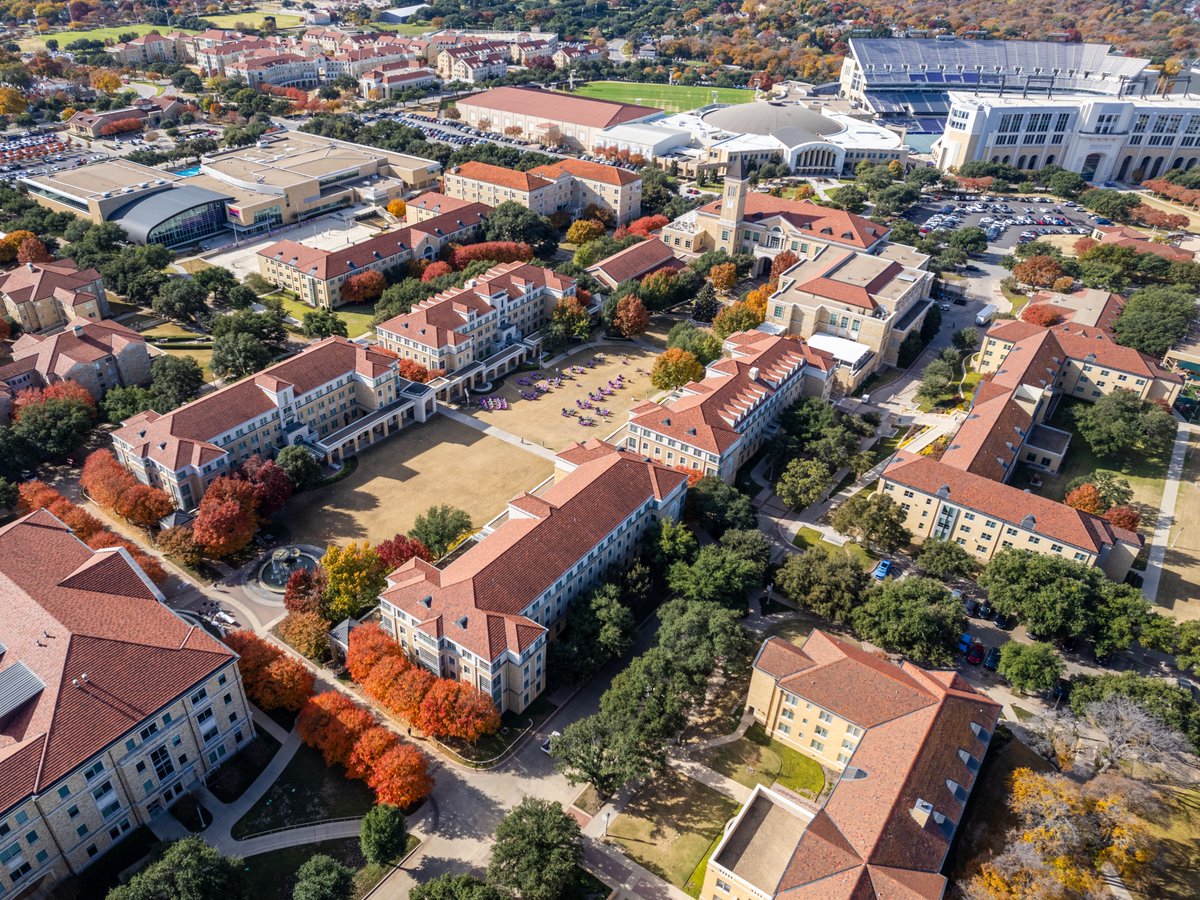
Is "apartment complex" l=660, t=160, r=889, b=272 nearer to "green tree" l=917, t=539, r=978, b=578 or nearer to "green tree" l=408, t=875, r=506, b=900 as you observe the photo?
"green tree" l=917, t=539, r=978, b=578

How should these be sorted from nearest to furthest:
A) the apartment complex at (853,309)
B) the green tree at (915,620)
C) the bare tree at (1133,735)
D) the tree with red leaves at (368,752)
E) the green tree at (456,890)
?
the green tree at (456,890), the tree with red leaves at (368,752), the bare tree at (1133,735), the green tree at (915,620), the apartment complex at (853,309)

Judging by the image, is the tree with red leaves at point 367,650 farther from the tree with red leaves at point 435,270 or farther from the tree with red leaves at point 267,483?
the tree with red leaves at point 435,270

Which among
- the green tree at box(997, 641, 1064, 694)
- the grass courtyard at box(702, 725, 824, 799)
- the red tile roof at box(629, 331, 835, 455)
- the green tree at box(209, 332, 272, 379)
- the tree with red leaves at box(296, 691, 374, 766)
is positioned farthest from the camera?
the green tree at box(209, 332, 272, 379)

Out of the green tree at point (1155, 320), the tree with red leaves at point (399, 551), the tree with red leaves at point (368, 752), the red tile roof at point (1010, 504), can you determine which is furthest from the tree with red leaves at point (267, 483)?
the green tree at point (1155, 320)

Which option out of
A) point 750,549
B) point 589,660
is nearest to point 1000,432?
point 750,549

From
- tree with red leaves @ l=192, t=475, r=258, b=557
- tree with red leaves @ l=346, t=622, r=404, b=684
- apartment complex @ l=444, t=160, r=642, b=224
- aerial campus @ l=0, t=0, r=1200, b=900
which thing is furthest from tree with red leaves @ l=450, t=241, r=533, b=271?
tree with red leaves @ l=346, t=622, r=404, b=684

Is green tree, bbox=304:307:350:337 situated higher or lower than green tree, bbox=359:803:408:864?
higher

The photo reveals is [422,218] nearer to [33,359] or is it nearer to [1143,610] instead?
[33,359]
